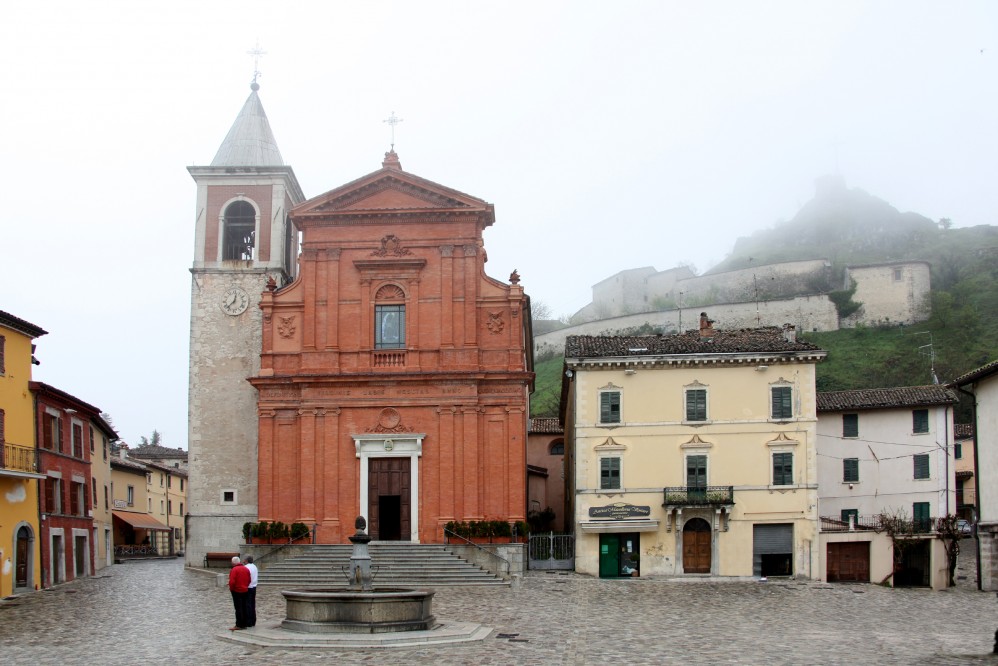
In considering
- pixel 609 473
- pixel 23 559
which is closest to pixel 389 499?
pixel 609 473

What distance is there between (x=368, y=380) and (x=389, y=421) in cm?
172

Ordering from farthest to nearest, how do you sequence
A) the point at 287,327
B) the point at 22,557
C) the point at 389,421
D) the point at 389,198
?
the point at 389,198 → the point at 287,327 → the point at 389,421 → the point at 22,557

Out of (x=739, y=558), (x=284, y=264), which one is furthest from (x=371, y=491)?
(x=739, y=558)

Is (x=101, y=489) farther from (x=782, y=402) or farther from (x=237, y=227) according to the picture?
(x=782, y=402)

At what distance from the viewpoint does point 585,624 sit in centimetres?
2459

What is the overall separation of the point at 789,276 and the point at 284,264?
75.2 m

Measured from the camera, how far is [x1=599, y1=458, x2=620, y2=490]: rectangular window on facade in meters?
40.2

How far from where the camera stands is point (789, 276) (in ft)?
358

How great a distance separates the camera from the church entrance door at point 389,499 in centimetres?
3962

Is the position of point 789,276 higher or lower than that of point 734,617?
higher

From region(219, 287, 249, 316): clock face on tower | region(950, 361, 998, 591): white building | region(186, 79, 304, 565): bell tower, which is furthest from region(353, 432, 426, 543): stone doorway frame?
region(950, 361, 998, 591): white building

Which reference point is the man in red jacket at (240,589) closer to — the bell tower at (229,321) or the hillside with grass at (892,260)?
the bell tower at (229,321)

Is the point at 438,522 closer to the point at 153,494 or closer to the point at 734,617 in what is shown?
the point at 734,617

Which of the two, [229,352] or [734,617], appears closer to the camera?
[734,617]
